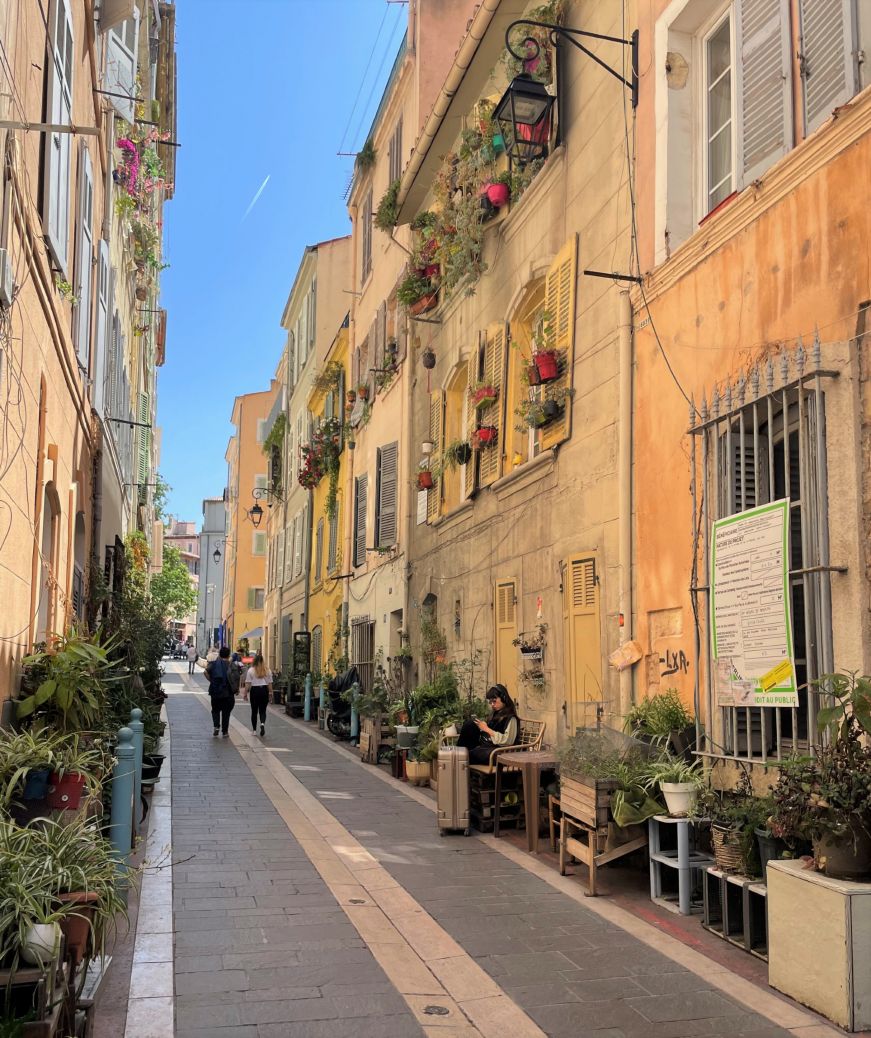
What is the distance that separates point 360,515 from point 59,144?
13.6 m

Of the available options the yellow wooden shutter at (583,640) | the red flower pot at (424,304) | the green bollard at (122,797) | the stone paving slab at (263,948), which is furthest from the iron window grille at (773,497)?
the red flower pot at (424,304)

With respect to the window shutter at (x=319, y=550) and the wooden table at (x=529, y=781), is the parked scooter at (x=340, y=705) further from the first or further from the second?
the wooden table at (x=529, y=781)

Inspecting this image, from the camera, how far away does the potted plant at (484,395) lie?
41.8 ft

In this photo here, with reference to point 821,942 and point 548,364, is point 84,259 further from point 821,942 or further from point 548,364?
point 821,942

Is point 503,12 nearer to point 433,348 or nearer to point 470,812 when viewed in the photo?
point 433,348

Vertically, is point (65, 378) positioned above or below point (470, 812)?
above

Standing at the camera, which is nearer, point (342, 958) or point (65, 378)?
point (342, 958)

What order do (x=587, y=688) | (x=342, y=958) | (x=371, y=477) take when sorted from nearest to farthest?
(x=342, y=958)
(x=587, y=688)
(x=371, y=477)

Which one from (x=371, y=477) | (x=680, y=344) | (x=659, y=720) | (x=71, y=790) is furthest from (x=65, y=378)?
(x=371, y=477)

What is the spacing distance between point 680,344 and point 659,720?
2.88m

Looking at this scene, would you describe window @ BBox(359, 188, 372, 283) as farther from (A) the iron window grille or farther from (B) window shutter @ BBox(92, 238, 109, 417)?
(A) the iron window grille

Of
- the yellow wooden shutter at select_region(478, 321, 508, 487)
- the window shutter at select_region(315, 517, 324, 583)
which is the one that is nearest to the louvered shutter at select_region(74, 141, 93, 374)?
the yellow wooden shutter at select_region(478, 321, 508, 487)

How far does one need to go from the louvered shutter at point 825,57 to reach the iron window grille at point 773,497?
1.56m

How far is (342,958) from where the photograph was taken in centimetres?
543
